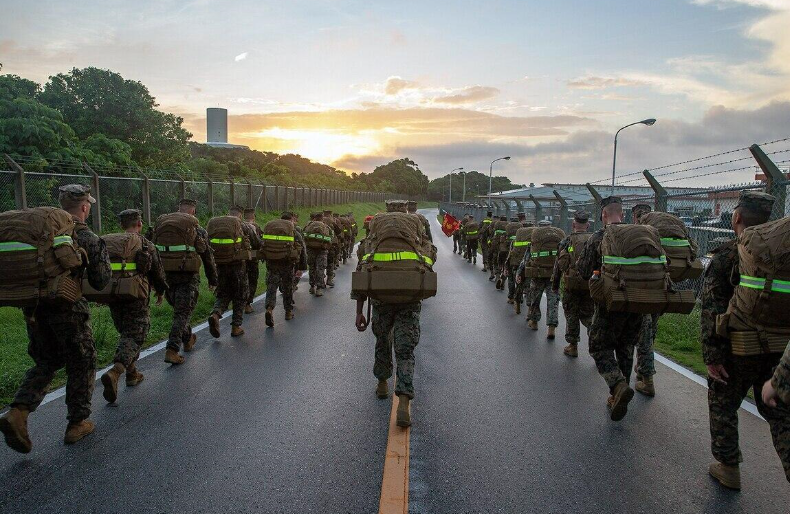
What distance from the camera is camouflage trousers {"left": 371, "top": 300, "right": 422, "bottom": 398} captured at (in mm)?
4805

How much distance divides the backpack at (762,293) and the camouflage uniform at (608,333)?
5.06 ft

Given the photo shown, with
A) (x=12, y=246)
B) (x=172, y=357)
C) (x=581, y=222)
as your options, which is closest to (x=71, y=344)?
(x=12, y=246)

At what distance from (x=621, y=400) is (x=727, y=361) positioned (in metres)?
1.08

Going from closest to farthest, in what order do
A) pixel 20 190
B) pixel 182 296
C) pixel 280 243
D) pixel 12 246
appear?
Answer: 1. pixel 12 246
2. pixel 182 296
3. pixel 280 243
4. pixel 20 190

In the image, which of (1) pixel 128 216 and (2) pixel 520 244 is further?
(2) pixel 520 244

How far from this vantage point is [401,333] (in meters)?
4.96

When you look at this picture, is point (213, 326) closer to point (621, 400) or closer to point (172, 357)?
point (172, 357)

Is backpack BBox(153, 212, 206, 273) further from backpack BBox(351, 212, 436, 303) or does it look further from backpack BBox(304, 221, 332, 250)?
backpack BBox(304, 221, 332, 250)

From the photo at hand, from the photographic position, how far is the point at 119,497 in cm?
339

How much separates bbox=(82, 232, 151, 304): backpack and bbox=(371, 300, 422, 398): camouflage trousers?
2315 mm

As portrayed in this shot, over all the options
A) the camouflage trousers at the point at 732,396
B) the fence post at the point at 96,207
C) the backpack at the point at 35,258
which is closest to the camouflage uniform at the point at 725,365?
the camouflage trousers at the point at 732,396

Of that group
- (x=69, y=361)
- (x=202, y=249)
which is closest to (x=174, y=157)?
(x=202, y=249)

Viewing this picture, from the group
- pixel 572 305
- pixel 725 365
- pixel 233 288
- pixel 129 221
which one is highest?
pixel 129 221

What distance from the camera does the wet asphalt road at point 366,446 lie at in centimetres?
339
